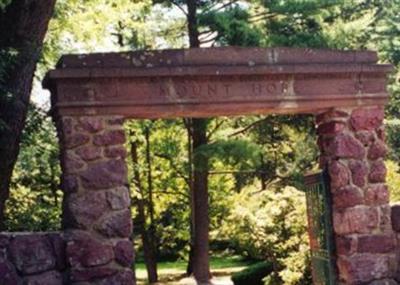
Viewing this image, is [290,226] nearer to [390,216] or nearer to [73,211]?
[390,216]

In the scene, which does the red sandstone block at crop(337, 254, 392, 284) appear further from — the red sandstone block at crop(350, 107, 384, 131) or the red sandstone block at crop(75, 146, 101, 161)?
the red sandstone block at crop(75, 146, 101, 161)

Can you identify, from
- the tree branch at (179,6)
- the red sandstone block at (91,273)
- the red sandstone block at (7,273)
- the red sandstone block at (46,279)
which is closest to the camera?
the red sandstone block at (7,273)

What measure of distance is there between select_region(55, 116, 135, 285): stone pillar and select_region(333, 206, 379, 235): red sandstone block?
2175 mm

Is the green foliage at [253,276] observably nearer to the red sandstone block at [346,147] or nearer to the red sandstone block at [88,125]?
the red sandstone block at [346,147]

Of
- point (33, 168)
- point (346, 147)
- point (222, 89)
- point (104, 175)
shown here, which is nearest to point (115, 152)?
point (104, 175)

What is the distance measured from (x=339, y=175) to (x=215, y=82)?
5.25ft

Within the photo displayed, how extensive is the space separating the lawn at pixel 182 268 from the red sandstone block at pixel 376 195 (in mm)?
13231

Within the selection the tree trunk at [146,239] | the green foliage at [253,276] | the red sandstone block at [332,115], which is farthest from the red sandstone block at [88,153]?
the tree trunk at [146,239]

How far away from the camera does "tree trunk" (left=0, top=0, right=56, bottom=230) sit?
6434mm

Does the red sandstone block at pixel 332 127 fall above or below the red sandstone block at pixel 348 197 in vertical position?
above

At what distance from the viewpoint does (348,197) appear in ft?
21.7

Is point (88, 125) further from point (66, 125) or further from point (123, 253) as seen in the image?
point (123, 253)

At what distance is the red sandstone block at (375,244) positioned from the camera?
661 cm

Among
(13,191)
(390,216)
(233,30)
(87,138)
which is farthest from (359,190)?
(233,30)
